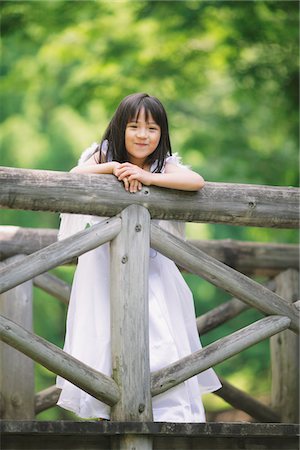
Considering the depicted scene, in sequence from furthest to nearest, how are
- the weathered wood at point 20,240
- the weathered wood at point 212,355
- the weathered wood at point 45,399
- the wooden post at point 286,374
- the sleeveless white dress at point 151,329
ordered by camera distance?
the wooden post at point 286,374
the weathered wood at point 45,399
the weathered wood at point 20,240
the sleeveless white dress at point 151,329
the weathered wood at point 212,355

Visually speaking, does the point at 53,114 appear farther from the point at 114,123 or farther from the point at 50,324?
the point at 114,123

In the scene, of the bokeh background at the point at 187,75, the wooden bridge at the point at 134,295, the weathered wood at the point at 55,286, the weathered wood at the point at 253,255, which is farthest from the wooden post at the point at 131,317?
the bokeh background at the point at 187,75

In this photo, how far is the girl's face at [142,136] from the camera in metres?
5.11

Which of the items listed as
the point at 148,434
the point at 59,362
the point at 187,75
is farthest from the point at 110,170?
the point at 187,75

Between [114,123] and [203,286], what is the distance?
853cm

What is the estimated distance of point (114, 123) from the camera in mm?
5172

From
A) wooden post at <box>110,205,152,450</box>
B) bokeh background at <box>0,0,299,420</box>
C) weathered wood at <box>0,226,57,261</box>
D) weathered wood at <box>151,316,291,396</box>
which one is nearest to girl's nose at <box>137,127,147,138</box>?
wooden post at <box>110,205,152,450</box>

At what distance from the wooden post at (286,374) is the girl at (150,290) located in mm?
1697

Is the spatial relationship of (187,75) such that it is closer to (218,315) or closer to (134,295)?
(218,315)

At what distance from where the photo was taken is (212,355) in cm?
487

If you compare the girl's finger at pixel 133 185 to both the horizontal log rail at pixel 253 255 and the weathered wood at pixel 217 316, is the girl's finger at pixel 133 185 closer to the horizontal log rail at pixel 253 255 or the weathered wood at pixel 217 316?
the horizontal log rail at pixel 253 255

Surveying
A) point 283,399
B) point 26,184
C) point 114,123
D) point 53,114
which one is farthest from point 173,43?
point 26,184

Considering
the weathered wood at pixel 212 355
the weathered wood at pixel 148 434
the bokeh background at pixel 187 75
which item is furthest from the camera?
the bokeh background at pixel 187 75

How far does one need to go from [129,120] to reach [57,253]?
88 centimetres
